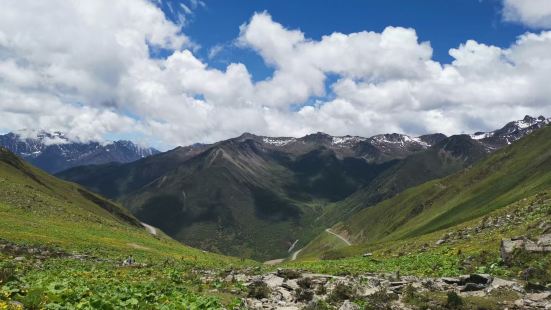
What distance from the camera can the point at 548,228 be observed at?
3825cm

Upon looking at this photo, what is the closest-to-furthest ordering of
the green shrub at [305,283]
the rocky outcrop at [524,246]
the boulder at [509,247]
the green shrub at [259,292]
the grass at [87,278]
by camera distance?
the grass at [87,278] → the green shrub at [259,292] → the green shrub at [305,283] → the rocky outcrop at [524,246] → the boulder at [509,247]

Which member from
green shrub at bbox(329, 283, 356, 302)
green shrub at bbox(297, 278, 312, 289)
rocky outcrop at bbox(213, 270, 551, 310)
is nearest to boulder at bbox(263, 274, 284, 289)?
rocky outcrop at bbox(213, 270, 551, 310)

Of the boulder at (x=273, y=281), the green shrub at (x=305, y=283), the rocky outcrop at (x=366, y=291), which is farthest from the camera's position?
the boulder at (x=273, y=281)

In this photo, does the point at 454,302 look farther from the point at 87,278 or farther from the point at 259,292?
the point at 87,278

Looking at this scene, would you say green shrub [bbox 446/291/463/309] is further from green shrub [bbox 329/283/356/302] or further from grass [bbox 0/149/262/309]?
grass [bbox 0/149/262/309]

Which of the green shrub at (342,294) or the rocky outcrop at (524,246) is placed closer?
the green shrub at (342,294)

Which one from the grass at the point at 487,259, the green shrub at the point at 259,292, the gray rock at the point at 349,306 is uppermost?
the grass at the point at 487,259

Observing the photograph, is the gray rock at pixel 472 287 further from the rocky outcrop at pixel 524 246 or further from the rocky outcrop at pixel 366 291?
the rocky outcrop at pixel 524 246

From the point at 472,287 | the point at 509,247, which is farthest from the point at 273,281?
the point at 509,247

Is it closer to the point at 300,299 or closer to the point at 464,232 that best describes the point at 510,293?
the point at 300,299

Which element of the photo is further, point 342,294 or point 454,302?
point 342,294

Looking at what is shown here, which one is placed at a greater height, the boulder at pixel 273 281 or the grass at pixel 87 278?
the grass at pixel 87 278

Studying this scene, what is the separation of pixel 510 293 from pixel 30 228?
2439 inches

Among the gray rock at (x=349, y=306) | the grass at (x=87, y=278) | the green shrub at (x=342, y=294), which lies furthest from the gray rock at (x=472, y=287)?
the grass at (x=87, y=278)
